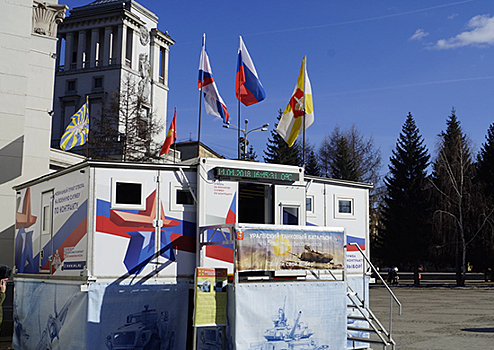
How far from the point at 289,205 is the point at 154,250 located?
10.1 ft

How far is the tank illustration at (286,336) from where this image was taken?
1014 centimetres

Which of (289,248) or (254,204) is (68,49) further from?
(289,248)

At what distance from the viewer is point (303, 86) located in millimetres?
16047

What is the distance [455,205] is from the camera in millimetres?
45500

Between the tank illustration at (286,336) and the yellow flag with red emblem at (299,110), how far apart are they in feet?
21.3

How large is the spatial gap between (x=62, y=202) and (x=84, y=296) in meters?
2.40

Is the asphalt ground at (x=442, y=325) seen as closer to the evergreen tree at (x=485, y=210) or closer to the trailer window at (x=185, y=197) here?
the trailer window at (x=185, y=197)

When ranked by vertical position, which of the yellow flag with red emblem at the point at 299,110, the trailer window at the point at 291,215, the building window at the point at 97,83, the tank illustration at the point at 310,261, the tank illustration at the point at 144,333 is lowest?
the tank illustration at the point at 144,333

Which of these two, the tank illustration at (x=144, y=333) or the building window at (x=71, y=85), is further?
the building window at (x=71, y=85)

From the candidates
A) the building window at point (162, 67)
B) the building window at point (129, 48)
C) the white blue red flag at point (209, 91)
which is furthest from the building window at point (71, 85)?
the white blue red flag at point (209, 91)

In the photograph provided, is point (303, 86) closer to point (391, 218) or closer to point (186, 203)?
point (186, 203)

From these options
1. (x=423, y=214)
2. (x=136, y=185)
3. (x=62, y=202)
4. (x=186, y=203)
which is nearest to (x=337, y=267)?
(x=186, y=203)

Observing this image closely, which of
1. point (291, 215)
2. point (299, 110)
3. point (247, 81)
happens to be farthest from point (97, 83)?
point (291, 215)

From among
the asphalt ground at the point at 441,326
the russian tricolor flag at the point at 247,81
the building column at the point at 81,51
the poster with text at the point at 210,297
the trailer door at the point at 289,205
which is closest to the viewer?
the poster with text at the point at 210,297
